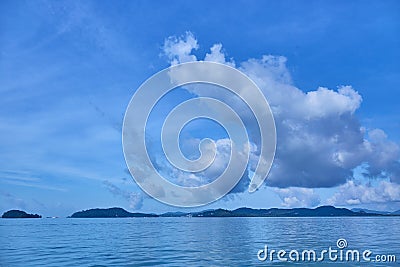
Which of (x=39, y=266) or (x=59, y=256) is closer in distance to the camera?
(x=39, y=266)

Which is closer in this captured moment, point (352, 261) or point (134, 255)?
point (352, 261)

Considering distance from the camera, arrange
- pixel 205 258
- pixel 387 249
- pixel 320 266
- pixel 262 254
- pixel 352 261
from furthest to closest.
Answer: pixel 387 249
pixel 262 254
pixel 205 258
pixel 352 261
pixel 320 266

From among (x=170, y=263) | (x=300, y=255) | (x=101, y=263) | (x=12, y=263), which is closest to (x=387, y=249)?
(x=300, y=255)

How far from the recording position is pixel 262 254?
44812mm

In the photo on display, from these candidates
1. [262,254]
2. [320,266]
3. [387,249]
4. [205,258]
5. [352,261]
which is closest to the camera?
[320,266]

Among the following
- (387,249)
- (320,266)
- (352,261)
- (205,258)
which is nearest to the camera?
(320,266)

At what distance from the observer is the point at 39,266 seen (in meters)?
A: 39.1

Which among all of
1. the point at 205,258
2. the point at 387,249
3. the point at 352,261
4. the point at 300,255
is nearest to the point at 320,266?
the point at 352,261

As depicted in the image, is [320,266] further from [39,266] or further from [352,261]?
[39,266]

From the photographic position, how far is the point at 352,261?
125 feet

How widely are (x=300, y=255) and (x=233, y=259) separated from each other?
26.3ft

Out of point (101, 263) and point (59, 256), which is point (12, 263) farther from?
point (101, 263)

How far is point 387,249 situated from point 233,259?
2139 cm

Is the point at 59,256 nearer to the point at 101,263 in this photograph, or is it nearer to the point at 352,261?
the point at 101,263
